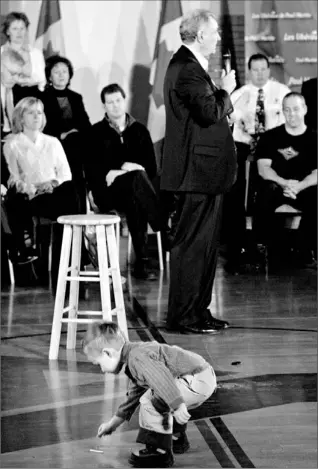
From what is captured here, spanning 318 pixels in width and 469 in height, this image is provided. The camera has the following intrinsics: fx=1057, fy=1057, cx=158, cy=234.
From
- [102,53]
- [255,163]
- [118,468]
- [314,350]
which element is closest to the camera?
[118,468]

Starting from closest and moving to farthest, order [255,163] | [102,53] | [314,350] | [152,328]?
[314,350] → [152,328] → [255,163] → [102,53]

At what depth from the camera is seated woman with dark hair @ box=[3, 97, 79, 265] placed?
22.0 feet

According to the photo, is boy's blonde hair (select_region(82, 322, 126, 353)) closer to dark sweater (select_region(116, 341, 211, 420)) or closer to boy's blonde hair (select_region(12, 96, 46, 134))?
dark sweater (select_region(116, 341, 211, 420))

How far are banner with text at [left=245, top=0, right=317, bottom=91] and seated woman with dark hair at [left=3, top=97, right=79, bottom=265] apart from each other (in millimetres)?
2146

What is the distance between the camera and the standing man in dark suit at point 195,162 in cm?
492

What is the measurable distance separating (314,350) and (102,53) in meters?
4.00

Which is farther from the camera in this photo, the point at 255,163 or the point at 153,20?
the point at 153,20

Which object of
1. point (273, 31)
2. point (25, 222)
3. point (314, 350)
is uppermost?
point (273, 31)

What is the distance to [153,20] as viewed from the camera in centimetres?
821

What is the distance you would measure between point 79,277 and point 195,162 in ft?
2.55

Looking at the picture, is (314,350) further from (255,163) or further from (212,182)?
(255,163)

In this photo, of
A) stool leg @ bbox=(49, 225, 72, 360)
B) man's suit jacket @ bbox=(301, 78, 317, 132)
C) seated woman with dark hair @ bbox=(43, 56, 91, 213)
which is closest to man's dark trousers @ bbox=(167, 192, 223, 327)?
stool leg @ bbox=(49, 225, 72, 360)

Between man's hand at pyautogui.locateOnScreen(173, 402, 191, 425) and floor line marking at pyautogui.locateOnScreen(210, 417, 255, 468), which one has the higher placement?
man's hand at pyautogui.locateOnScreen(173, 402, 191, 425)

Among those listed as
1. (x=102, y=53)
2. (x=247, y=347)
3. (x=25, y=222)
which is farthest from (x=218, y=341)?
(x=102, y=53)
